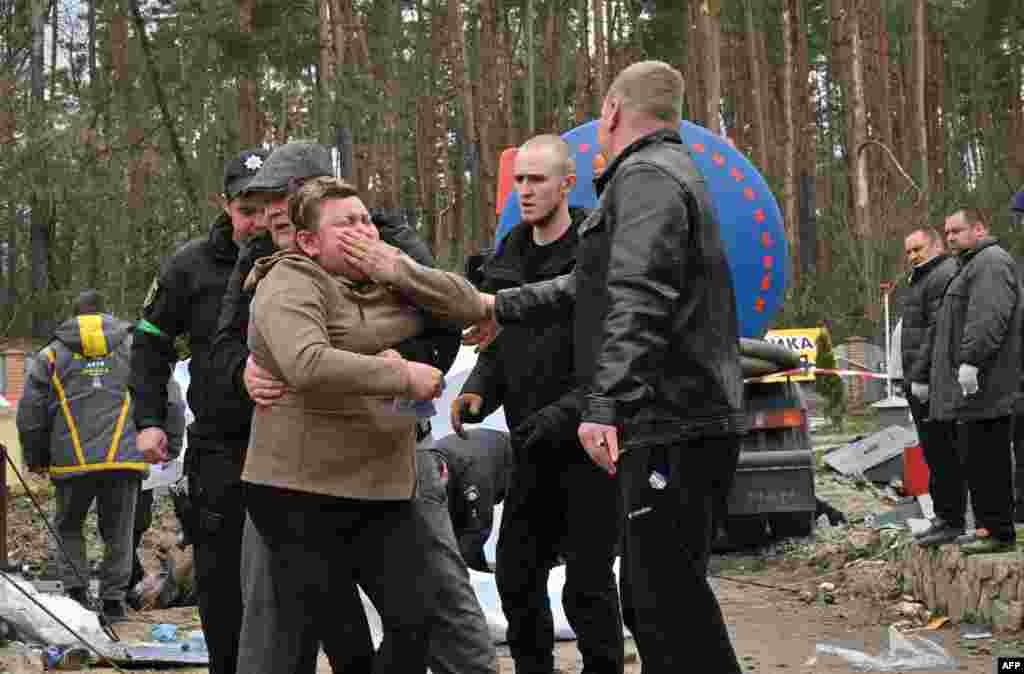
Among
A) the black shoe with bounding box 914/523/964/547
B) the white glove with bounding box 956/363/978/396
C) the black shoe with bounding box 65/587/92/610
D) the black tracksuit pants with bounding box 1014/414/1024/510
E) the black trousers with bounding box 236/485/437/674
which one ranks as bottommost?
the black shoe with bounding box 65/587/92/610

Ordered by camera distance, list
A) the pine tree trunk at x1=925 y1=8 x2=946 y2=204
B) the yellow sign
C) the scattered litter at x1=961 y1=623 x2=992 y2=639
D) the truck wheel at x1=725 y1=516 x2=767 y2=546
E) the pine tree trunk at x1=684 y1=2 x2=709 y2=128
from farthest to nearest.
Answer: the pine tree trunk at x1=925 y1=8 x2=946 y2=204
the pine tree trunk at x1=684 y1=2 x2=709 y2=128
the yellow sign
the truck wheel at x1=725 y1=516 x2=767 y2=546
the scattered litter at x1=961 y1=623 x2=992 y2=639

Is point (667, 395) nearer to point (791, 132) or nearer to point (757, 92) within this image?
point (791, 132)

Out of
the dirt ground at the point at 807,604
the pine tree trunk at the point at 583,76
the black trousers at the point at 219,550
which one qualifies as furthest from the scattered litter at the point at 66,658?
the pine tree trunk at the point at 583,76

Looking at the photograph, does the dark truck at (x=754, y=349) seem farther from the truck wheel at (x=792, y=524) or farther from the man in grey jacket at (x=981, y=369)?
the man in grey jacket at (x=981, y=369)

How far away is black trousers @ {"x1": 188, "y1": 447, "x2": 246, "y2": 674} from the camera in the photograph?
19.0ft

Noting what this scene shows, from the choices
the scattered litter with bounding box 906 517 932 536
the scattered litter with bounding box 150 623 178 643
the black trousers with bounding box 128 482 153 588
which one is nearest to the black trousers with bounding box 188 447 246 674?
the scattered litter with bounding box 150 623 178 643

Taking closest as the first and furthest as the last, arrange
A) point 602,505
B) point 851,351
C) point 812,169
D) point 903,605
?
point 602,505 < point 903,605 < point 851,351 < point 812,169

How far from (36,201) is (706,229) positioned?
100 ft

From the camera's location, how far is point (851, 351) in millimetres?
31047

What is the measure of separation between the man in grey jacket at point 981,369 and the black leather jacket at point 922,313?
0.95m

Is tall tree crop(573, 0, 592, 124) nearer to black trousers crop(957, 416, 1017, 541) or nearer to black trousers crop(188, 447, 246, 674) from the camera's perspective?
black trousers crop(957, 416, 1017, 541)

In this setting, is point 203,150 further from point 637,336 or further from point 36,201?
point 637,336

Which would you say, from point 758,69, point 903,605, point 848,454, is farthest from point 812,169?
point 903,605

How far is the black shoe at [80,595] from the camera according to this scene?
1101cm
